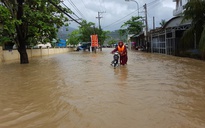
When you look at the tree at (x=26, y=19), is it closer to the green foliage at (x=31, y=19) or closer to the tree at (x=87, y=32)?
the green foliage at (x=31, y=19)

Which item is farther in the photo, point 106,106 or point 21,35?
point 21,35

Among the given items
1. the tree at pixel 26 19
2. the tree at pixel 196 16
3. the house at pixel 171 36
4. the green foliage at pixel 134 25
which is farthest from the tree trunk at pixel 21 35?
the green foliage at pixel 134 25

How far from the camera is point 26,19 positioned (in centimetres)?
1873

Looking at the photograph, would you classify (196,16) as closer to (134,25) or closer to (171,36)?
(171,36)

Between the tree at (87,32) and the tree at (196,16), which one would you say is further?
the tree at (87,32)

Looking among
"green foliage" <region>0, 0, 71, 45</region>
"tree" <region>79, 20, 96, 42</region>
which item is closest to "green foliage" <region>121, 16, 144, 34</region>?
"tree" <region>79, 20, 96, 42</region>

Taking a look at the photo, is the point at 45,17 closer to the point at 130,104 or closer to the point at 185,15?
the point at 185,15

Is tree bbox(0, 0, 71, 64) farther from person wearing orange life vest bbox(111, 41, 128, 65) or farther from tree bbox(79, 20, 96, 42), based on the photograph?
tree bbox(79, 20, 96, 42)

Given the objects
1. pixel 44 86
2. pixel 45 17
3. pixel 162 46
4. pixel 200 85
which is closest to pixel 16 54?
pixel 45 17

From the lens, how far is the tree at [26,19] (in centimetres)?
1809

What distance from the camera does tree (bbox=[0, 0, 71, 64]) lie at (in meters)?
18.1

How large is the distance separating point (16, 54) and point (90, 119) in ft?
86.1

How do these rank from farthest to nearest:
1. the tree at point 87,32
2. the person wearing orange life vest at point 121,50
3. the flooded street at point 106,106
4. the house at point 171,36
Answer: the tree at point 87,32 < the house at point 171,36 < the person wearing orange life vest at point 121,50 < the flooded street at point 106,106

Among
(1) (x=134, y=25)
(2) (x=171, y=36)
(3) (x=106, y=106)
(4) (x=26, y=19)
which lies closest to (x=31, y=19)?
(4) (x=26, y=19)
